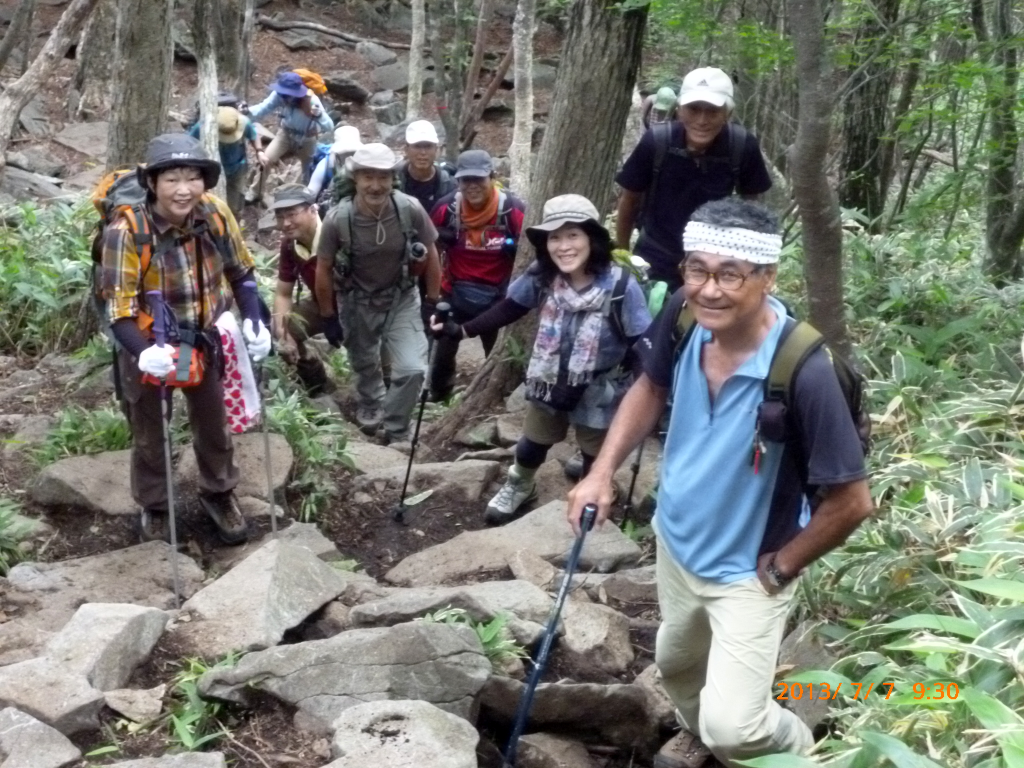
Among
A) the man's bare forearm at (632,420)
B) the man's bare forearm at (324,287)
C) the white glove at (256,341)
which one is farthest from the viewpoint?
the man's bare forearm at (324,287)

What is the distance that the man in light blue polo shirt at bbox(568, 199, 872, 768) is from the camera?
3170 mm

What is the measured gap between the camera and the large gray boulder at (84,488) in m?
6.37

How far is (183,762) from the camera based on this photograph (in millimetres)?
3471

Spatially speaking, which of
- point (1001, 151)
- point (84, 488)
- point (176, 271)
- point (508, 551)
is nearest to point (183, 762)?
point (508, 551)

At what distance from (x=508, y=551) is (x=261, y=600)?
162 cm

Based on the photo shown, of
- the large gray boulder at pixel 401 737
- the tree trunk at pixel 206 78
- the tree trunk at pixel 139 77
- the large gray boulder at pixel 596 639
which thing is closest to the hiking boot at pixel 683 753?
the large gray boulder at pixel 596 639

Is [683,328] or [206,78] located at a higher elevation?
[206,78]

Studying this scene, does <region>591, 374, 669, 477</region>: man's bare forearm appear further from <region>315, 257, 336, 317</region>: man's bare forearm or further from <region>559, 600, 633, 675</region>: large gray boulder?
<region>315, 257, 336, 317</region>: man's bare forearm

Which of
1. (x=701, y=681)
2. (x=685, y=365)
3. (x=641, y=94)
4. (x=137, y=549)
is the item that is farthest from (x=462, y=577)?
(x=641, y=94)

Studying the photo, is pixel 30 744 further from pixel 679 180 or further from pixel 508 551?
pixel 679 180

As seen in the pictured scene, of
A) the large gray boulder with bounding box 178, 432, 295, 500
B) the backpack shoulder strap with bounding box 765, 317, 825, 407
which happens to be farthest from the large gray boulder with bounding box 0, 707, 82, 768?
the large gray boulder with bounding box 178, 432, 295, 500

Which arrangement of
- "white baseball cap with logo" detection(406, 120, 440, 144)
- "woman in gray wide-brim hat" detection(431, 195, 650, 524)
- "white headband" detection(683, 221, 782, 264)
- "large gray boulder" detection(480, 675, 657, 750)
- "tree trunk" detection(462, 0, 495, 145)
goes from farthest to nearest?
"tree trunk" detection(462, 0, 495, 145) < "white baseball cap with logo" detection(406, 120, 440, 144) < "woman in gray wide-brim hat" detection(431, 195, 650, 524) < "large gray boulder" detection(480, 675, 657, 750) < "white headband" detection(683, 221, 782, 264)

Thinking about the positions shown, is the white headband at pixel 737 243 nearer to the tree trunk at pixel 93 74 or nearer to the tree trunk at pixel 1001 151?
the tree trunk at pixel 1001 151

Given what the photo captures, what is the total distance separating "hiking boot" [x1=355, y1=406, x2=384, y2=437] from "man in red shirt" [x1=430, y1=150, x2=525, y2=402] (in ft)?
2.70
